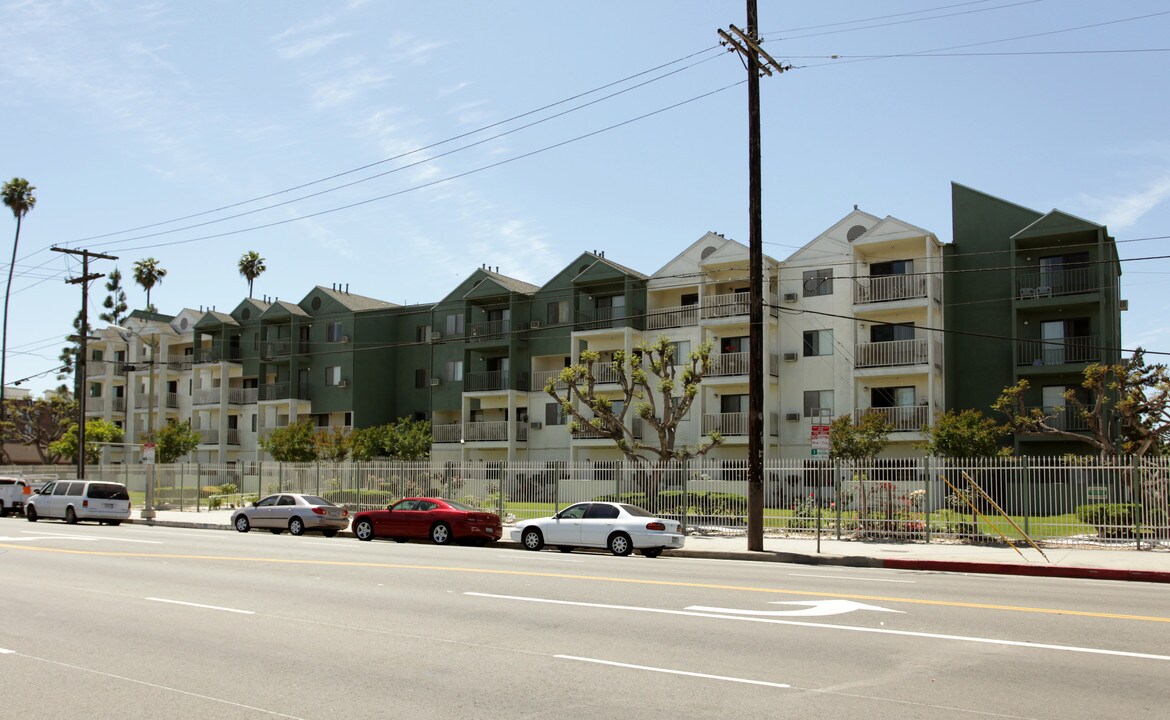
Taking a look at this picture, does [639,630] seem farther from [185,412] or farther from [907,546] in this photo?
[185,412]

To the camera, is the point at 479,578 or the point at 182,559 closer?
the point at 479,578

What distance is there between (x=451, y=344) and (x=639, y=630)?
46.7 metres

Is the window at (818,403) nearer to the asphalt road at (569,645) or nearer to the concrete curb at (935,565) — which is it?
the concrete curb at (935,565)

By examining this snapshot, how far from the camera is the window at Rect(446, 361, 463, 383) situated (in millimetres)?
55969

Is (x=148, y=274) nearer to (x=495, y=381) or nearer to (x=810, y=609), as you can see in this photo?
(x=495, y=381)

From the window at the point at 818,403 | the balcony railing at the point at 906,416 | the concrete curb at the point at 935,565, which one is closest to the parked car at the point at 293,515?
the concrete curb at the point at 935,565

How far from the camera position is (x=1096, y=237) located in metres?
39.4

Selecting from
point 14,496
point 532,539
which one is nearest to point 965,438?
point 532,539

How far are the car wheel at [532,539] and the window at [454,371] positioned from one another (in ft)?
102

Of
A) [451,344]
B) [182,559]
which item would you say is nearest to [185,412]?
[451,344]

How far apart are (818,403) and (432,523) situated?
22.4 metres

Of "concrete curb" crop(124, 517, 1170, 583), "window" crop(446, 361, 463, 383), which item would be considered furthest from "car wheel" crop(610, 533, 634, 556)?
"window" crop(446, 361, 463, 383)

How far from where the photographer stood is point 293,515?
31.1 m

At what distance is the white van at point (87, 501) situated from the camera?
1435 inches
